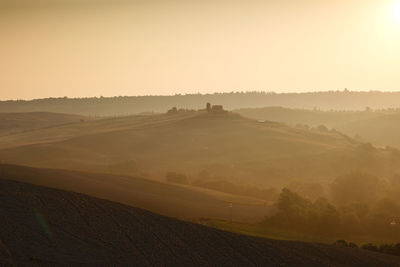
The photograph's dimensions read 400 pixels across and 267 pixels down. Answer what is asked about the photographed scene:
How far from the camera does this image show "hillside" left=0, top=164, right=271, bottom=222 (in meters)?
69.1

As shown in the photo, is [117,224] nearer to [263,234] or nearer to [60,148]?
[263,234]

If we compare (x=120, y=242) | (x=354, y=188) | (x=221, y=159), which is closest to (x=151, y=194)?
(x=120, y=242)

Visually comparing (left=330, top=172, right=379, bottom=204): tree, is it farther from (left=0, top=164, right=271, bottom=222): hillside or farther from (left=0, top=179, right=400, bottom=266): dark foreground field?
(left=0, top=179, right=400, bottom=266): dark foreground field

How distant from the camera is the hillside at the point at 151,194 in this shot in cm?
6906

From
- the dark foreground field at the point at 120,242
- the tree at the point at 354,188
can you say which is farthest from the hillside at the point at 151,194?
the tree at the point at 354,188

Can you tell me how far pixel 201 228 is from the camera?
5434 cm

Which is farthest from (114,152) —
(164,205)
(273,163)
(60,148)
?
(164,205)

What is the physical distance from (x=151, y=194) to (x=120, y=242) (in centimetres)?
3182

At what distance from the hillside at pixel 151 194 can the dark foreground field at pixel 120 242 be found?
10.4 meters

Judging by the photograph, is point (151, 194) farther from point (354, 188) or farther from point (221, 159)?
point (221, 159)

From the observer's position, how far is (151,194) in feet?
259

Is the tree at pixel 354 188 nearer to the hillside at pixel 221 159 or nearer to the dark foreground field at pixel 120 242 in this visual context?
the hillside at pixel 221 159

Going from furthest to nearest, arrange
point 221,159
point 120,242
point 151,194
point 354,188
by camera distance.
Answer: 1. point 221,159
2. point 354,188
3. point 151,194
4. point 120,242

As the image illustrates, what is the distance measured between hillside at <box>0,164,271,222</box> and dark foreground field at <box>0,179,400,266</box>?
10.4 meters
